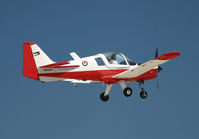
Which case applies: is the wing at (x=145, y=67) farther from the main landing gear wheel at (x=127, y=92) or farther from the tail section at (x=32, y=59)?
the tail section at (x=32, y=59)

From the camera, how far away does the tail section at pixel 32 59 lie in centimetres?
2631

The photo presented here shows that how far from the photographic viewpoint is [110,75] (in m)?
27.9

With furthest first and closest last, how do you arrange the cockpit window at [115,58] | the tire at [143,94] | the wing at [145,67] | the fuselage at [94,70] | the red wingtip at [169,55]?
the tire at [143,94]
the cockpit window at [115,58]
the fuselage at [94,70]
the wing at [145,67]
the red wingtip at [169,55]

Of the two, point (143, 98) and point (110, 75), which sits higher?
point (110, 75)

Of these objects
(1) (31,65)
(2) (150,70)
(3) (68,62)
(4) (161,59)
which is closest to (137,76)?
(2) (150,70)

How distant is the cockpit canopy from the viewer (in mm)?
27933

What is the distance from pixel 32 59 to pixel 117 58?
5.76 meters

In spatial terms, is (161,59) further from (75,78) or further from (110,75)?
(75,78)

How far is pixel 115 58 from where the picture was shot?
92.4ft

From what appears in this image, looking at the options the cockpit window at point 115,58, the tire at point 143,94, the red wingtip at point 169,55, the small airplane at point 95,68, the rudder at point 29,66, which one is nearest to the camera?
the red wingtip at point 169,55

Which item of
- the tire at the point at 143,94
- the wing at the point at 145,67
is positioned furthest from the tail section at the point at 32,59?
the tire at the point at 143,94

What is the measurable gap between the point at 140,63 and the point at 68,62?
17.4ft

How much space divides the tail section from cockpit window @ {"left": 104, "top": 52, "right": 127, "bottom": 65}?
3.97 m

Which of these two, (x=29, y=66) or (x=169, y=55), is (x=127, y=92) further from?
(x=29, y=66)
